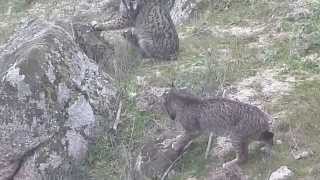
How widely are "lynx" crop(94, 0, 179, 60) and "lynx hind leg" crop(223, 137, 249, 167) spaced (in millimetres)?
3125

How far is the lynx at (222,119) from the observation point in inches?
247

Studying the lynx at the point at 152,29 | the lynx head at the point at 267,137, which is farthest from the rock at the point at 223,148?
the lynx at the point at 152,29

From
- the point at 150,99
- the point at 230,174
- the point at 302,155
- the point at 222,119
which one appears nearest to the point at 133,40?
the point at 150,99

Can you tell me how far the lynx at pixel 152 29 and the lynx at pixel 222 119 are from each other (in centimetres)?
231

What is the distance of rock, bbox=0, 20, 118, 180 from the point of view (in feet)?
22.8

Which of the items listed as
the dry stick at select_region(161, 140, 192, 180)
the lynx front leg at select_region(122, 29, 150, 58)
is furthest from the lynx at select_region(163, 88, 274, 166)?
the lynx front leg at select_region(122, 29, 150, 58)

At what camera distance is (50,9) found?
14430 mm

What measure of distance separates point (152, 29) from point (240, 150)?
11.0 ft

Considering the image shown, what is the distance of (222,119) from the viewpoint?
6.52 m

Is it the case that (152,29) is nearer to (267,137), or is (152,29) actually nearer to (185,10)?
(185,10)

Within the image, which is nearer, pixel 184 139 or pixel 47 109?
pixel 184 139

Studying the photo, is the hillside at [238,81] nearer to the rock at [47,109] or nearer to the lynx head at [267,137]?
the lynx head at [267,137]

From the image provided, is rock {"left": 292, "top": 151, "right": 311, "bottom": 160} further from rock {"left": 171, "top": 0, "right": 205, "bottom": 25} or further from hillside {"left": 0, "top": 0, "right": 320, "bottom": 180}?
rock {"left": 171, "top": 0, "right": 205, "bottom": 25}

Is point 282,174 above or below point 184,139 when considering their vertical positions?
below
